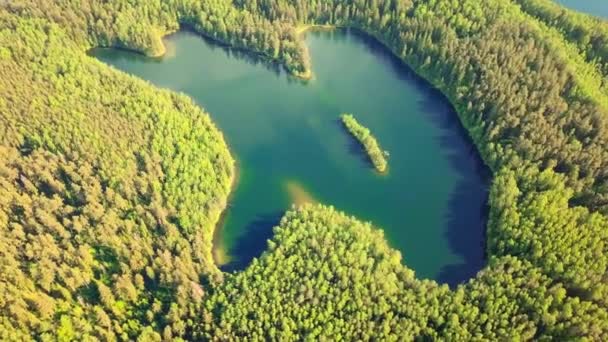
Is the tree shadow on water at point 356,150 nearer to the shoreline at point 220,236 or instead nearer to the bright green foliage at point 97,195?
the shoreline at point 220,236

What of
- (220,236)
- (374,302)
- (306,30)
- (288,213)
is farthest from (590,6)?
(220,236)

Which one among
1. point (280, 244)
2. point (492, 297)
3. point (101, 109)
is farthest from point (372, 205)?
point (101, 109)

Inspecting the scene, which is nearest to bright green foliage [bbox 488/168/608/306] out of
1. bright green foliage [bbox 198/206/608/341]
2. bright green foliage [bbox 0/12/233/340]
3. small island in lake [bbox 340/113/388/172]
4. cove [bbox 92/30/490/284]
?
bright green foliage [bbox 198/206/608/341]

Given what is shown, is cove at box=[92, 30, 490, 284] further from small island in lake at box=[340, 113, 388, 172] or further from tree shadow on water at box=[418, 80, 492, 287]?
small island in lake at box=[340, 113, 388, 172]

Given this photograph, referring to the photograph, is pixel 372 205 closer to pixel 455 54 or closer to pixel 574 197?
pixel 574 197

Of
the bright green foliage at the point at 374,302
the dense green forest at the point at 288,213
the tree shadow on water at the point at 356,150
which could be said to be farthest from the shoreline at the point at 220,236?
the tree shadow on water at the point at 356,150

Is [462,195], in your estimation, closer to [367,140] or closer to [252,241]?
[367,140]
